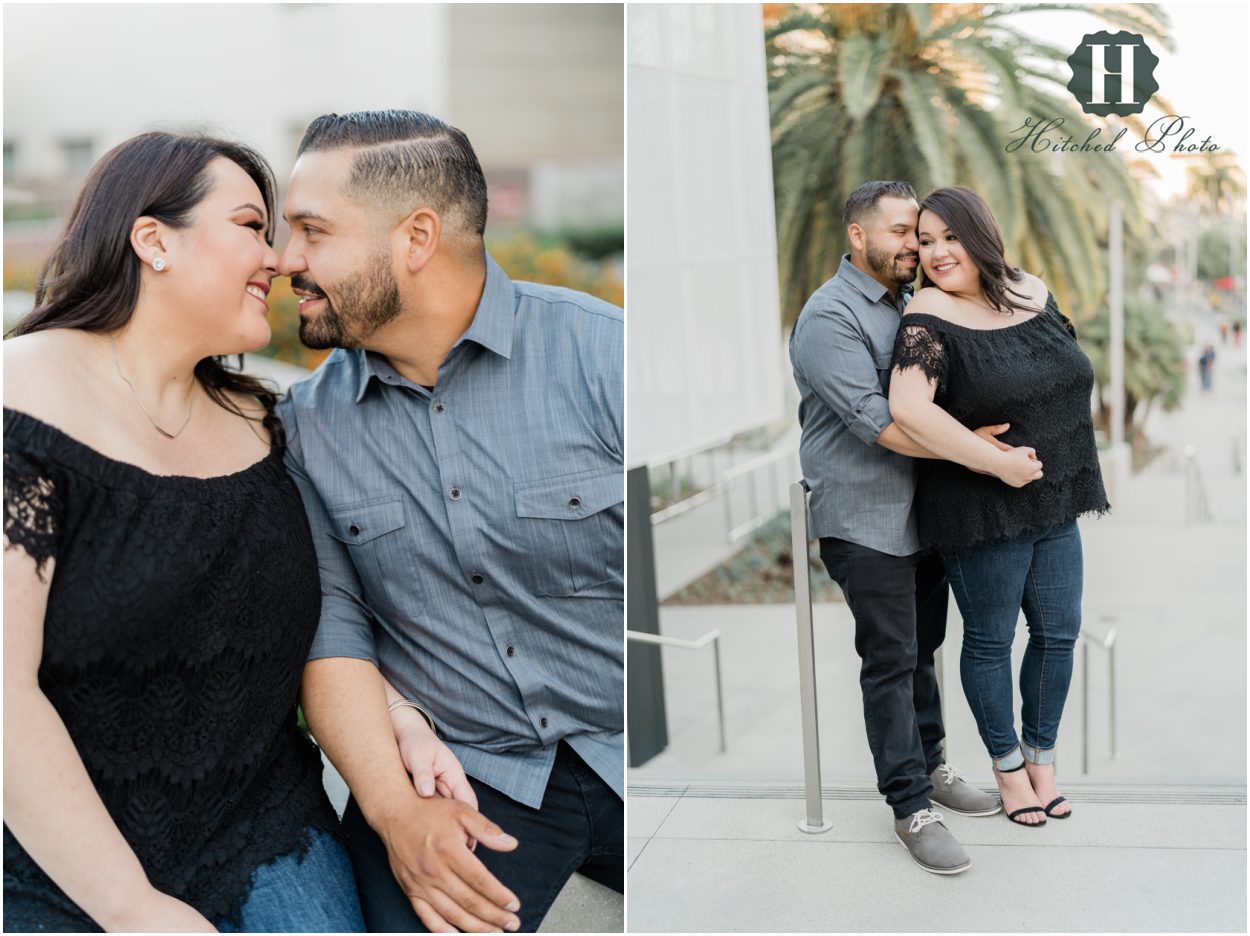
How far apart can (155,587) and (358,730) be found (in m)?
0.56

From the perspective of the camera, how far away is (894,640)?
293cm

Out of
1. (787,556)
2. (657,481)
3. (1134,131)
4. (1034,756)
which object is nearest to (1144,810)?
(1034,756)

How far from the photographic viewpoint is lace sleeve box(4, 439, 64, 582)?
6.61ft

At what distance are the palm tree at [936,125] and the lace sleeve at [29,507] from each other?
2068 millimetres

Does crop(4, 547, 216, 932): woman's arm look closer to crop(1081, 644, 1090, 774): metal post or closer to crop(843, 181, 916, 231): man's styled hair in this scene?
crop(843, 181, 916, 231): man's styled hair

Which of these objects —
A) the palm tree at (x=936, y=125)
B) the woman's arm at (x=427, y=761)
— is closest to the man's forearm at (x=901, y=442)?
the palm tree at (x=936, y=125)

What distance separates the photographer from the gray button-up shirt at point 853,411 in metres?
2.80

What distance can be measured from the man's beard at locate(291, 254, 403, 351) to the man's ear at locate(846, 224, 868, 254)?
1.12 m

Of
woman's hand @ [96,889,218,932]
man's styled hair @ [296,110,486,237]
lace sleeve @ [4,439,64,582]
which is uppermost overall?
man's styled hair @ [296,110,486,237]

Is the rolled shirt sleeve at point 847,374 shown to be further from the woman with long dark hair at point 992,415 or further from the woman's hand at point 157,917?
the woman's hand at point 157,917

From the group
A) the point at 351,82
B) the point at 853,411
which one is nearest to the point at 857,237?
the point at 853,411

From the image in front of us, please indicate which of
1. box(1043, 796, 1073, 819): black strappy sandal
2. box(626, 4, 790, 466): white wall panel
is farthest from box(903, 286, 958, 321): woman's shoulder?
box(626, 4, 790, 466): white wall panel

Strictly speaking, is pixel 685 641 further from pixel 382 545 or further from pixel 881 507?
pixel 382 545

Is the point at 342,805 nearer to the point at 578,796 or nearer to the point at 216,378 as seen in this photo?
the point at 578,796
